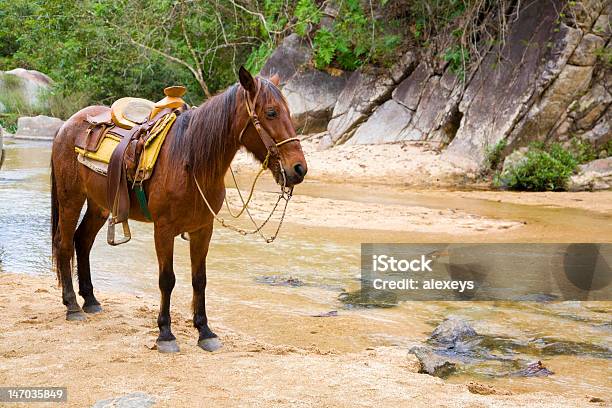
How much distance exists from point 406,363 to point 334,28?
48.2ft

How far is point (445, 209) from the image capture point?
436 inches

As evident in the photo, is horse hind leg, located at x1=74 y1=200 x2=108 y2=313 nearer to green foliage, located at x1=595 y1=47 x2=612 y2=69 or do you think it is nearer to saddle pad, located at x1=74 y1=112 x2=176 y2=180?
saddle pad, located at x1=74 y1=112 x2=176 y2=180

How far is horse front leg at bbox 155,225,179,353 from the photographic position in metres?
4.63

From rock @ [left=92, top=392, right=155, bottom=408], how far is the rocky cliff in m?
11.4

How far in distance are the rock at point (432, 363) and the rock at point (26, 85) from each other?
23949 millimetres

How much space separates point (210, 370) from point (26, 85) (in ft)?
85.7

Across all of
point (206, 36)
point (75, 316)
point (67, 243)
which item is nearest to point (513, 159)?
point (67, 243)

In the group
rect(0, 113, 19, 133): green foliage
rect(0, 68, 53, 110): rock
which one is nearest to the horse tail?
rect(0, 113, 19, 133): green foliage

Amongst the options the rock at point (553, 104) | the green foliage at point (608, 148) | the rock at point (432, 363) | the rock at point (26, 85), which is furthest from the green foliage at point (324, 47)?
the rock at point (432, 363)

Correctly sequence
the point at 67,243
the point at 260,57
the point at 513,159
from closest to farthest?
the point at 67,243 → the point at 513,159 → the point at 260,57

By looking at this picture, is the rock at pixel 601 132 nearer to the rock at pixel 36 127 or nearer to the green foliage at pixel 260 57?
the green foliage at pixel 260 57

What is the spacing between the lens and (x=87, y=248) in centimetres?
570

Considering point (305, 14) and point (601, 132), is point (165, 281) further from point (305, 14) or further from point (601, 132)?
point (305, 14)

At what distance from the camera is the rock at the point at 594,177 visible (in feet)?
42.4
